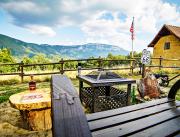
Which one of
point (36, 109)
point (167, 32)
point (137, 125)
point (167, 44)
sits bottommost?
point (36, 109)

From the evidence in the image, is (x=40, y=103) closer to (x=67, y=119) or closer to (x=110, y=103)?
(x=110, y=103)

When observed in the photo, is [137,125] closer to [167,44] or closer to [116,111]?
[116,111]

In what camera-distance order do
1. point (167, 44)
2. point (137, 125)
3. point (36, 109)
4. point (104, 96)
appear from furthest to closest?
point (167, 44)
point (104, 96)
point (36, 109)
point (137, 125)

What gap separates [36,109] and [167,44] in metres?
27.2

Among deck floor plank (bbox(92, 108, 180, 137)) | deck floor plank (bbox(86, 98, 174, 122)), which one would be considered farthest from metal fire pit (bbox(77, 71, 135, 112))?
deck floor plank (bbox(92, 108, 180, 137))

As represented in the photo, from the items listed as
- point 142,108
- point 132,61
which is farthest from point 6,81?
point 142,108

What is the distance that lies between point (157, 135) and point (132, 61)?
14.7 metres

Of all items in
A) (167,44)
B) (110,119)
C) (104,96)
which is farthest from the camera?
(167,44)

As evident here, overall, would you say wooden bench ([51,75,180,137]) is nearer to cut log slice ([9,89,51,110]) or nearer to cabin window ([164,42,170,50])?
cut log slice ([9,89,51,110])

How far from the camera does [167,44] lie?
1133 inches

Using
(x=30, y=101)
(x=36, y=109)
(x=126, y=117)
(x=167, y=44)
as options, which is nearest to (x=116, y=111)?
(x=126, y=117)

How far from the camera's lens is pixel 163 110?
2598 millimetres

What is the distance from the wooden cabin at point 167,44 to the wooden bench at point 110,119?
987 inches

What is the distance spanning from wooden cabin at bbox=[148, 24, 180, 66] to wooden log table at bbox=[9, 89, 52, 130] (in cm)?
2388
